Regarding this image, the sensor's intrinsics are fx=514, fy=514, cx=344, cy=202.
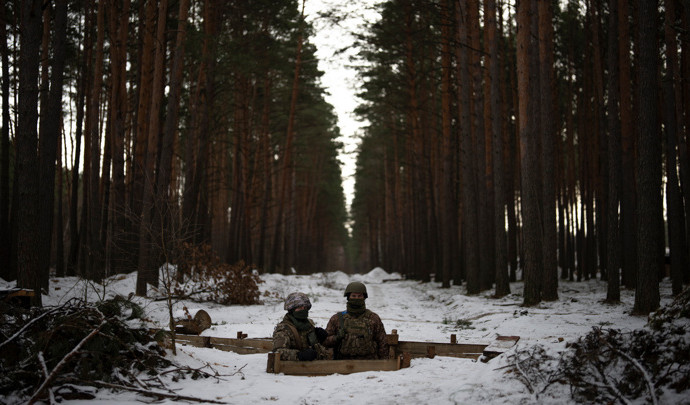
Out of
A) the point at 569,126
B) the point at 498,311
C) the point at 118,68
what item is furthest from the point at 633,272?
the point at 118,68

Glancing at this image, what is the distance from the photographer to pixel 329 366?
6164 mm

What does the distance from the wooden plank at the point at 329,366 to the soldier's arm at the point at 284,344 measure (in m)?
0.12

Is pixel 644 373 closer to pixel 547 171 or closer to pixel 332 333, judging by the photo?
pixel 332 333

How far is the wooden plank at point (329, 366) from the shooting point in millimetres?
6160

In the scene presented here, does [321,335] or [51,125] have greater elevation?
[51,125]

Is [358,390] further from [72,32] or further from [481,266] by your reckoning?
[72,32]

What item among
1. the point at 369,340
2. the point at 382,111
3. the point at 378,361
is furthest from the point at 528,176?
the point at 382,111

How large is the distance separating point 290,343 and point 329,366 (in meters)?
0.63

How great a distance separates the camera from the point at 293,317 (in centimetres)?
666

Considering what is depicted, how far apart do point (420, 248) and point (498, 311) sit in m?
17.9

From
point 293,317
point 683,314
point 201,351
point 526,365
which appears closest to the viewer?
point 683,314

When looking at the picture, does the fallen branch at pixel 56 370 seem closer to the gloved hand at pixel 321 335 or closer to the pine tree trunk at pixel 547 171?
the gloved hand at pixel 321 335

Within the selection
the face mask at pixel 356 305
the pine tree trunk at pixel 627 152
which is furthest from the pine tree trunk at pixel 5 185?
the pine tree trunk at pixel 627 152

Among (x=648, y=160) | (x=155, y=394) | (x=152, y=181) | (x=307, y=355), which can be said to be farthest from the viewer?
(x=152, y=181)
